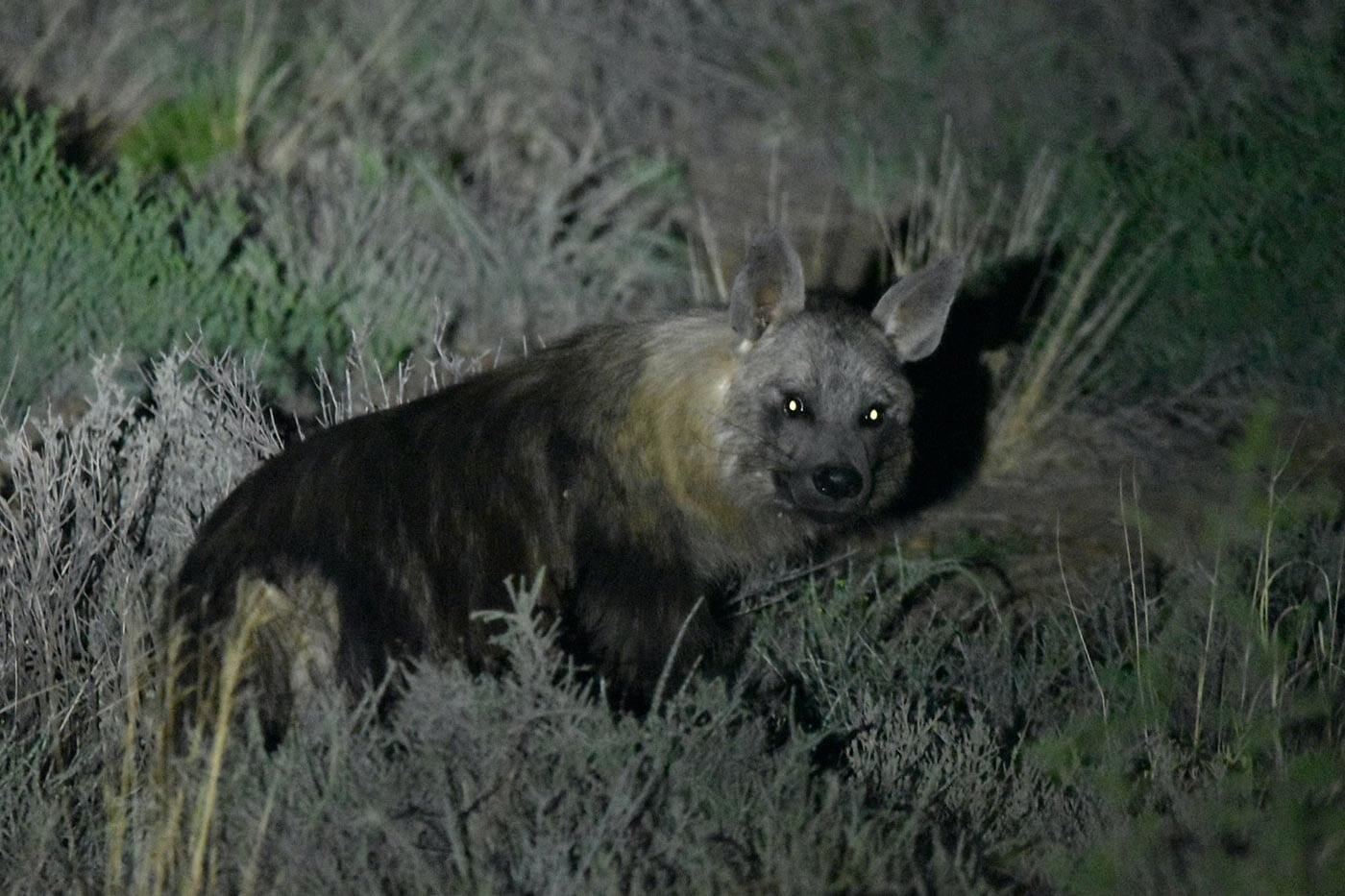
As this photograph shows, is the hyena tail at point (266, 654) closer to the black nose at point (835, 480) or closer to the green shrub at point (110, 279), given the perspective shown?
the black nose at point (835, 480)

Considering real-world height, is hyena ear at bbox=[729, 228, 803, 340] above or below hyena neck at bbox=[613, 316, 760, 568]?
above

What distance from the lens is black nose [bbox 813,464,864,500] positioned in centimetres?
537

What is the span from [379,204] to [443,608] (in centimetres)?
409

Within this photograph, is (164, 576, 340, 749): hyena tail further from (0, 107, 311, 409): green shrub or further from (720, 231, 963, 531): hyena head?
(0, 107, 311, 409): green shrub

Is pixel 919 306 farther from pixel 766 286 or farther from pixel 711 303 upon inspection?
pixel 711 303

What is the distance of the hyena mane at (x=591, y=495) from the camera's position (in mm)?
4719

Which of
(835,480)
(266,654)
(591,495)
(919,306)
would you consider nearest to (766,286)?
(919,306)

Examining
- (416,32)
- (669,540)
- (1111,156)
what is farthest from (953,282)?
(416,32)

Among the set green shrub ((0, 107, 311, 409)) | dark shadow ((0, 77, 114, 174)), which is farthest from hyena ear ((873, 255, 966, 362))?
dark shadow ((0, 77, 114, 174))

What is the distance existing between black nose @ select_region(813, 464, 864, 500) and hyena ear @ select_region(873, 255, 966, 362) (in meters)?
0.54

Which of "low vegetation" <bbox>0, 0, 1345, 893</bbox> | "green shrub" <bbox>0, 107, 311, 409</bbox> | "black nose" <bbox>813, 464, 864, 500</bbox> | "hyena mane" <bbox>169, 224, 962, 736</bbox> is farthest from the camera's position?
"green shrub" <bbox>0, 107, 311, 409</bbox>

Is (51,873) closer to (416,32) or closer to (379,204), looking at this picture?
(379,204)

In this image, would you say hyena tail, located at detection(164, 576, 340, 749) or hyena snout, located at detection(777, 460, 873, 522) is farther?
hyena snout, located at detection(777, 460, 873, 522)

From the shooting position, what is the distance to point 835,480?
5.36m
